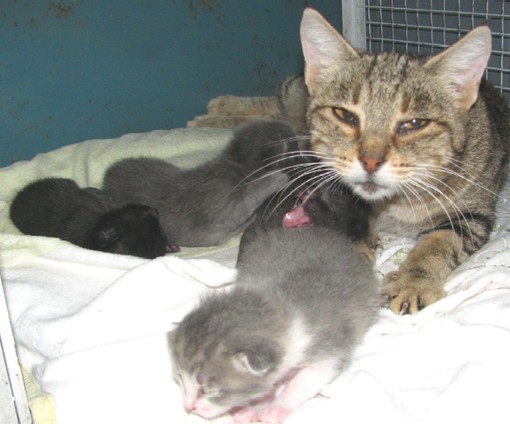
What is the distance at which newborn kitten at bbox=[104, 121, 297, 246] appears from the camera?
9.27 ft

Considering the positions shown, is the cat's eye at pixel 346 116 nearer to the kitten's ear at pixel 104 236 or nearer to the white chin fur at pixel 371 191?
the white chin fur at pixel 371 191

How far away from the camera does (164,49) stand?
364 centimetres

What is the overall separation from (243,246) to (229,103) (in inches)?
63.0

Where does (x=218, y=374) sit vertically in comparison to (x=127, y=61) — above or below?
below

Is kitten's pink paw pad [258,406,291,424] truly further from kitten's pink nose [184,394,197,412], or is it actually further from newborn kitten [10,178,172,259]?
newborn kitten [10,178,172,259]

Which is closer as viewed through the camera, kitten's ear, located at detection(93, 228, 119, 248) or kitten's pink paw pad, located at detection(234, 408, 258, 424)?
kitten's pink paw pad, located at detection(234, 408, 258, 424)

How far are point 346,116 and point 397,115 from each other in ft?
0.74

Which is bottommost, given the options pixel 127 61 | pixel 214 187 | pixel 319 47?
pixel 214 187

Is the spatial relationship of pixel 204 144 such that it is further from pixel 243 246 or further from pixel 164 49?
pixel 243 246

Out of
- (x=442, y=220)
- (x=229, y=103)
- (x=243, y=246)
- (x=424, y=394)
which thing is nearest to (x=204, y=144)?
(x=229, y=103)

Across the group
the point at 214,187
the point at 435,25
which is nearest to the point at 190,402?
the point at 214,187

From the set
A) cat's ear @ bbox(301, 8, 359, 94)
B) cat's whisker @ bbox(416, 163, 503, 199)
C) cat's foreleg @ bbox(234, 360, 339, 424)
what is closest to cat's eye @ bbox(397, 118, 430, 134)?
cat's whisker @ bbox(416, 163, 503, 199)

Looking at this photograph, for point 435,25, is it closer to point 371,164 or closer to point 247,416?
point 371,164

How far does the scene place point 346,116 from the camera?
8.32ft
